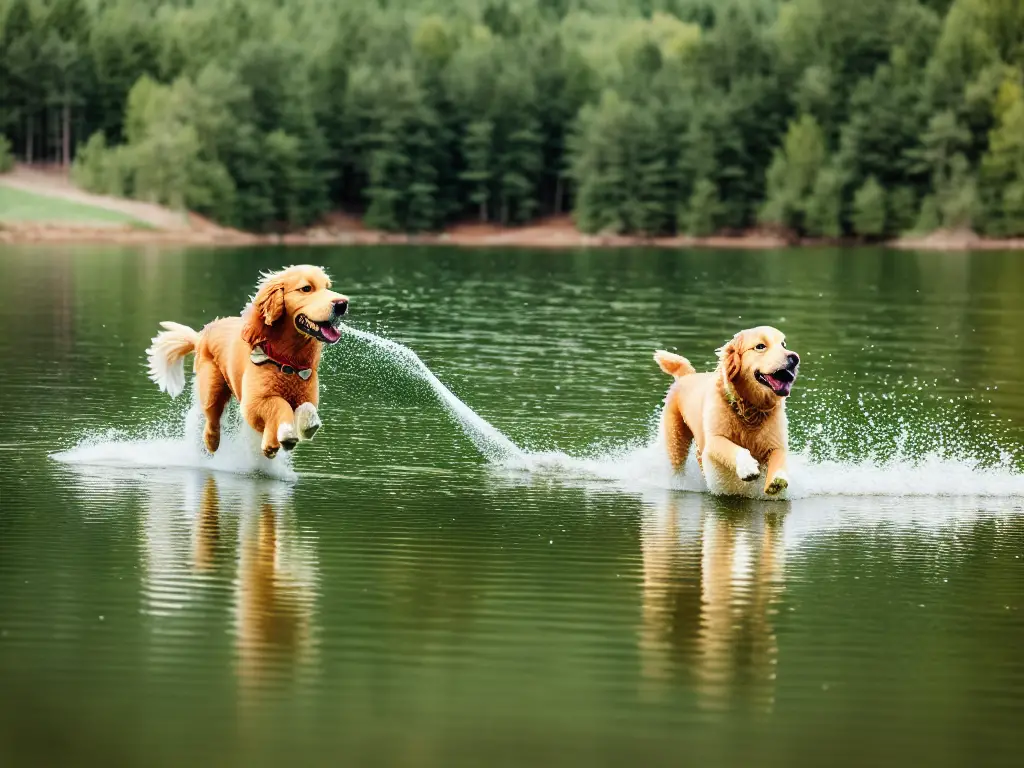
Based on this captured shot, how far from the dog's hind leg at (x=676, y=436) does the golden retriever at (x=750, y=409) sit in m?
0.65

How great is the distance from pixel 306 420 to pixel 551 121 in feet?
384

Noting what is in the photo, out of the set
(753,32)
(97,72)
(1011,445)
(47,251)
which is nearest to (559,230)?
(753,32)

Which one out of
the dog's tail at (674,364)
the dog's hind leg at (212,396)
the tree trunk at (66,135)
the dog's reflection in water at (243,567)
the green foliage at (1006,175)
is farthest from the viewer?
the tree trunk at (66,135)

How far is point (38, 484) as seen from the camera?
18297 mm

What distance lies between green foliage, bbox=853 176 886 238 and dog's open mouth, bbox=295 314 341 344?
97.9 metres

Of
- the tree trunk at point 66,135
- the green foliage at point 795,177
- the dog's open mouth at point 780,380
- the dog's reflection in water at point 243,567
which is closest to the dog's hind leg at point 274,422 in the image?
the dog's reflection in water at point 243,567

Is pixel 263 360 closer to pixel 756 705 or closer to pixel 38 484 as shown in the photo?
pixel 38 484

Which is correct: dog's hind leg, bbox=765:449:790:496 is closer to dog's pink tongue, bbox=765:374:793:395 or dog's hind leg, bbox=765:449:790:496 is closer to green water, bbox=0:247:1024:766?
green water, bbox=0:247:1024:766

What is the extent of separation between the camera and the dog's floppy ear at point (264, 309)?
17531mm

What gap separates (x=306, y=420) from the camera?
1758cm

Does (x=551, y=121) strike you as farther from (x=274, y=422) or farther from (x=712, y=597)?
(x=712, y=597)

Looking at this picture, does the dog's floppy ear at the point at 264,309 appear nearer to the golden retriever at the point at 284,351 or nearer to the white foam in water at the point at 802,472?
the golden retriever at the point at 284,351

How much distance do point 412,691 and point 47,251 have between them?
225 feet

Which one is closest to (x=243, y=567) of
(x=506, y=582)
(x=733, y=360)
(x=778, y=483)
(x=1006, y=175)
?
(x=506, y=582)
